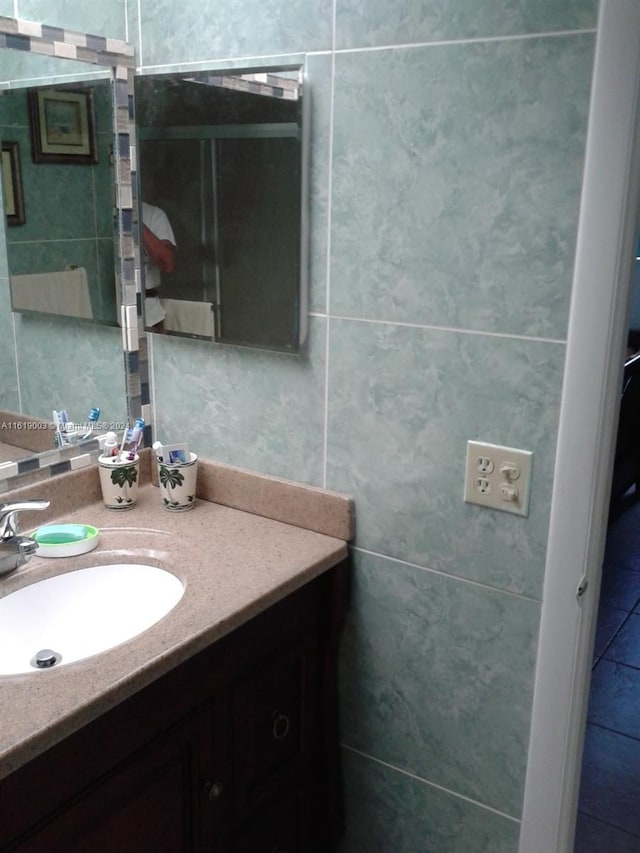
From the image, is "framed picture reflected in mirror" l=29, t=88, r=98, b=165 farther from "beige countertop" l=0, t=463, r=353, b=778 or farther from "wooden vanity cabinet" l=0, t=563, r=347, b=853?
"wooden vanity cabinet" l=0, t=563, r=347, b=853

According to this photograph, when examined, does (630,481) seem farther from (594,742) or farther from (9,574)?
(9,574)

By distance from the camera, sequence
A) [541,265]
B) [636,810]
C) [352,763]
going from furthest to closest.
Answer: [636,810], [352,763], [541,265]

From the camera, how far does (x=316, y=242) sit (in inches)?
57.7

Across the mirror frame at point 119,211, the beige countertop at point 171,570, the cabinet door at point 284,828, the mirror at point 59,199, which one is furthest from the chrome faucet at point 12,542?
the cabinet door at point 284,828

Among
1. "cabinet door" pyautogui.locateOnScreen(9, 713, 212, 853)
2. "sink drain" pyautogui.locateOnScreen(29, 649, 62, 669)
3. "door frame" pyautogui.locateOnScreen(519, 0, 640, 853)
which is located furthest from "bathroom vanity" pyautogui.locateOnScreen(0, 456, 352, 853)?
"door frame" pyautogui.locateOnScreen(519, 0, 640, 853)

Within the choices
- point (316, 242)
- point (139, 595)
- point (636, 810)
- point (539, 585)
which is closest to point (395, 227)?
point (316, 242)

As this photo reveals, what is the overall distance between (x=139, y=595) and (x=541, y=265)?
0.87 m

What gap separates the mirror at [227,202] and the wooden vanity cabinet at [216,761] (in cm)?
53

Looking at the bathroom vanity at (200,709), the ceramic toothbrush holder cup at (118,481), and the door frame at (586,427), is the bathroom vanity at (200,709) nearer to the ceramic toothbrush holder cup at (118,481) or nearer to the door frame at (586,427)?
the ceramic toothbrush holder cup at (118,481)

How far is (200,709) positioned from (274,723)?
9.3 inches

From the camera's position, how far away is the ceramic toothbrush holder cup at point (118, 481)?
162 centimetres

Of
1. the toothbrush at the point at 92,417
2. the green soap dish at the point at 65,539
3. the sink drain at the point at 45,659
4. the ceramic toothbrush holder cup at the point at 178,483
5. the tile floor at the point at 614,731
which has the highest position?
the toothbrush at the point at 92,417

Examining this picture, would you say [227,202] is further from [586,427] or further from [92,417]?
[586,427]

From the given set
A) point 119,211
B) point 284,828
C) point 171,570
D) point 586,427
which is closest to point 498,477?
point 586,427
